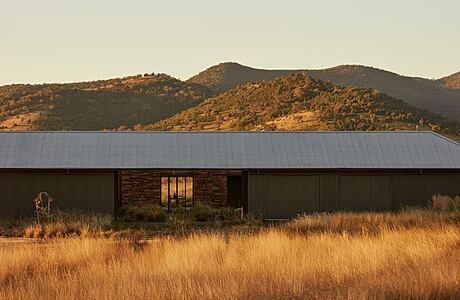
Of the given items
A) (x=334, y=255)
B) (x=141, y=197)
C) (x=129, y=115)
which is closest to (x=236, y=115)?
(x=129, y=115)

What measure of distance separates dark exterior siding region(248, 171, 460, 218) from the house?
0.14 feet

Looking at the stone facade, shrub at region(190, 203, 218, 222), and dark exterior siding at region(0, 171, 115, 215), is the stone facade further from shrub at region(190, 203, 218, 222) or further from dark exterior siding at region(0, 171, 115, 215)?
dark exterior siding at region(0, 171, 115, 215)

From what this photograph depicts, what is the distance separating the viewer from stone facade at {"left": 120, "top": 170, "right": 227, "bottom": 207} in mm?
35250

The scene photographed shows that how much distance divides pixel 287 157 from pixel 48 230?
11049 millimetres

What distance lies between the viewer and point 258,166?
102 ft

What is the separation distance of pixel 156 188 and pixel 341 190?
359 inches

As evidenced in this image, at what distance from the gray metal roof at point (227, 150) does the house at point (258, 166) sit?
0.14 feet

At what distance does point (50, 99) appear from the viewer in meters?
86.5

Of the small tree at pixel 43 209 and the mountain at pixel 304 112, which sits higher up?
the mountain at pixel 304 112

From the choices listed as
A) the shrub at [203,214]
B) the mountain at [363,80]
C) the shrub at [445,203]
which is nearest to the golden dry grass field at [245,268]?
the shrub at [445,203]

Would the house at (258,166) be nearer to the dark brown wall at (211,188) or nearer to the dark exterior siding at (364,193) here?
the dark exterior siding at (364,193)

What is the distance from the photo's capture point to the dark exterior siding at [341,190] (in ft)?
103

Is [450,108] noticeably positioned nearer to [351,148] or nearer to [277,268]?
[351,148]

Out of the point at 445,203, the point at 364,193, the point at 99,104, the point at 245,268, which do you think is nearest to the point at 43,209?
the point at 364,193
